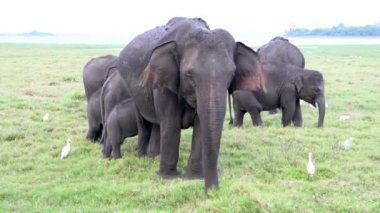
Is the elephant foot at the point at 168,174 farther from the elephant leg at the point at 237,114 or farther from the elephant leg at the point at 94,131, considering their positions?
the elephant leg at the point at 237,114

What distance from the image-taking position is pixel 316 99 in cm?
1141

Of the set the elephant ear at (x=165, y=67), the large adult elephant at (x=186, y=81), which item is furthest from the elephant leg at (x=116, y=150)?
the elephant ear at (x=165, y=67)

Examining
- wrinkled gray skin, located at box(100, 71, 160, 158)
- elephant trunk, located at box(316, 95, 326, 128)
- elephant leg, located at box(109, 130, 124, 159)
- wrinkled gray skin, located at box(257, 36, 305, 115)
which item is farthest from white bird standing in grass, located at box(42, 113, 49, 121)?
elephant trunk, located at box(316, 95, 326, 128)

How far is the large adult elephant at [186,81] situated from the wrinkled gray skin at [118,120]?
0.42m

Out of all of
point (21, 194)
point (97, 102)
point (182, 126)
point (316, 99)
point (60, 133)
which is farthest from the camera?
point (316, 99)

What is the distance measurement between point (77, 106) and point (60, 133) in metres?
3.40

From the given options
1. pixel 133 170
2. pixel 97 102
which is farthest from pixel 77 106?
pixel 133 170

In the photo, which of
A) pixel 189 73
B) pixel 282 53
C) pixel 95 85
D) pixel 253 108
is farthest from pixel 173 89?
pixel 282 53

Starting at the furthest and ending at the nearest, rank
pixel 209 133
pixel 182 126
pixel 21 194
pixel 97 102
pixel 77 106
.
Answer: pixel 77 106
pixel 97 102
pixel 182 126
pixel 21 194
pixel 209 133

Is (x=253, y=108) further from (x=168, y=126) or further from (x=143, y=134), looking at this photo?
(x=168, y=126)

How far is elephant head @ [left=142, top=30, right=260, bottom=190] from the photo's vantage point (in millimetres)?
5742

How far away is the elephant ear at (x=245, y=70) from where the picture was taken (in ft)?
21.5

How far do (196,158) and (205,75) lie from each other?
4.86 ft

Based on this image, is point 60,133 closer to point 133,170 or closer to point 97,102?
point 97,102
